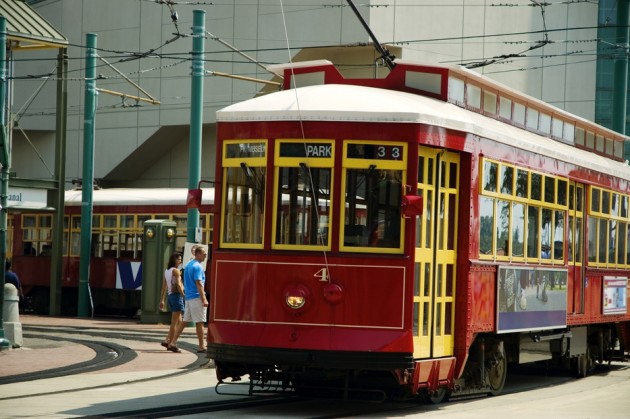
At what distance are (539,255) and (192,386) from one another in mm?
4009

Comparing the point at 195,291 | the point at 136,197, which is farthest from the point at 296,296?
the point at 136,197

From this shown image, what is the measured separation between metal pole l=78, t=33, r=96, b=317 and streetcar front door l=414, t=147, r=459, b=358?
17.7m

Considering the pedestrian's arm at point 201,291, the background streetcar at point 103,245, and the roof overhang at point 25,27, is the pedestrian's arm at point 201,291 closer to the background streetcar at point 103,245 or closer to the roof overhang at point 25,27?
the roof overhang at point 25,27

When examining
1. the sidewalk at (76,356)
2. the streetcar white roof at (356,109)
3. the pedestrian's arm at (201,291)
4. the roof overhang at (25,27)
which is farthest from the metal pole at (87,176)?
the streetcar white roof at (356,109)

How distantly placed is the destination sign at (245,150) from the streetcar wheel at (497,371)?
358 centimetres

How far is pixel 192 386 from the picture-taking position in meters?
15.2

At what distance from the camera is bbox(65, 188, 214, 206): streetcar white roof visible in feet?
100

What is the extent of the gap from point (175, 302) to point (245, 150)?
23.4 feet

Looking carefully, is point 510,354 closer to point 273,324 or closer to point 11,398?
point 273,324

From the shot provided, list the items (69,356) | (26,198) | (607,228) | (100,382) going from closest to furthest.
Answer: (100,382), (607,228), (69,356), (26,198)

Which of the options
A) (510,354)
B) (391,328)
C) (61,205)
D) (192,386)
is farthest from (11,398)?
(61,205)

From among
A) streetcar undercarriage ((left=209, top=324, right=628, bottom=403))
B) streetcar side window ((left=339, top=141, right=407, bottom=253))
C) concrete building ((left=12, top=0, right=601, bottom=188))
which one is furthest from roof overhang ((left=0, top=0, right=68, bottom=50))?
concrete building ((left=12, top=0, right=601, bottom=188))

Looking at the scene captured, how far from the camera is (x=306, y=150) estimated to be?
12.5 metres

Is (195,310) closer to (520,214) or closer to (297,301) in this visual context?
(520,214)
